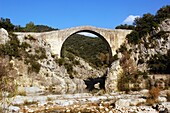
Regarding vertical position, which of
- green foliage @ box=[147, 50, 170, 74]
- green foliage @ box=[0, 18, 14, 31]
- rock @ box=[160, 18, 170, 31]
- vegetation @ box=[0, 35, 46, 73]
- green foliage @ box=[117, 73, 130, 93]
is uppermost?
green foliage @ box=[0, 18, 14, 31]

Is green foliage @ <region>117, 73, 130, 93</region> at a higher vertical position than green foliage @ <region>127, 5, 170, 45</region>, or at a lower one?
lower

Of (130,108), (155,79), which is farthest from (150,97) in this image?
(155,79)

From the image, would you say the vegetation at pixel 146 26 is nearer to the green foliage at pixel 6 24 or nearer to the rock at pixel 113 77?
the rock at pixel 113 77

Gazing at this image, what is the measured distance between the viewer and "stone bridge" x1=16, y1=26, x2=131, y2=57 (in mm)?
38031

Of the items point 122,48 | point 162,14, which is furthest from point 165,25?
point 122,48

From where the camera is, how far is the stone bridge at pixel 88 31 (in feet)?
125

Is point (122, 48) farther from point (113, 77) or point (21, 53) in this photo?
point (21, 53)

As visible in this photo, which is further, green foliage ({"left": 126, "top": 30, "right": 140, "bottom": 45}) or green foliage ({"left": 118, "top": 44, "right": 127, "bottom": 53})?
green foliage ({"left": 118, "top": 44, "right": 127, "bottom": 53})

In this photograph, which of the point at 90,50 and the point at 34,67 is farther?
the point at 90,50

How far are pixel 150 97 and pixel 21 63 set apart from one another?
19735 millimetres

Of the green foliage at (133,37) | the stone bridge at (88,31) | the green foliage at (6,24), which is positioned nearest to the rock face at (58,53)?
the stone bridge at (88,31)

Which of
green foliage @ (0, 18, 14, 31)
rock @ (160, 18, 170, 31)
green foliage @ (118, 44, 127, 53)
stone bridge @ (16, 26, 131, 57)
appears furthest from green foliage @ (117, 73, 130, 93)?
green foliage @ (0, 18, 14, 31)

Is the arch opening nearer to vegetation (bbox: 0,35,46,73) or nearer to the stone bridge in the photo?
the stone bridge

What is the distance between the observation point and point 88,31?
132 feet
